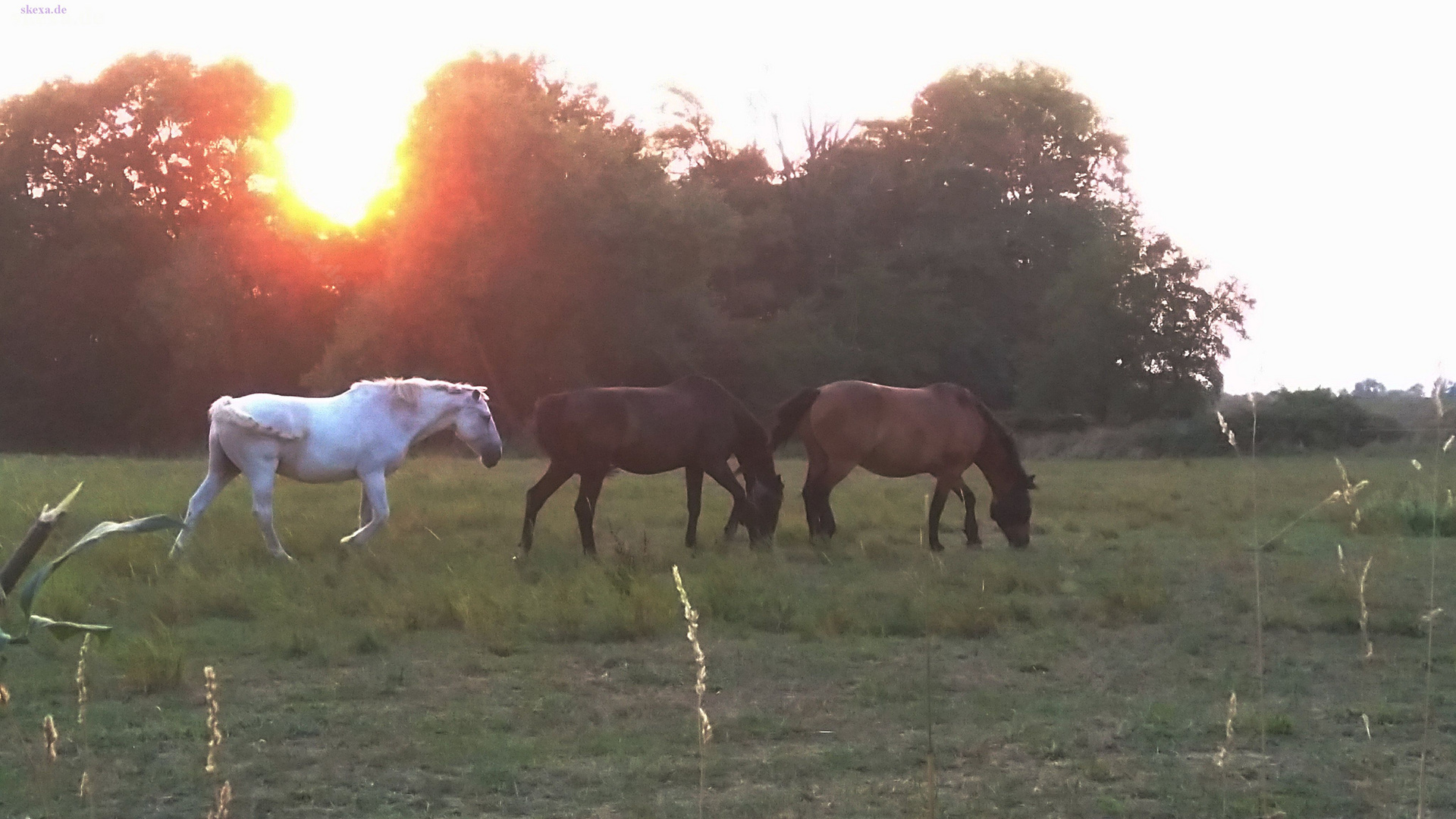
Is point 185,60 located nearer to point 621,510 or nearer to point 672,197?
point 672,197

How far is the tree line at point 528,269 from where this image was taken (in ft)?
96.1

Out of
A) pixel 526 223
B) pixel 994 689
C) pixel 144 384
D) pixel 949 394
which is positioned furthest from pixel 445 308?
pixel 994 689

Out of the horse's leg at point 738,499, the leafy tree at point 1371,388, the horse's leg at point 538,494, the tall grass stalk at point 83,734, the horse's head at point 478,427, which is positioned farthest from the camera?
the horse's leg at point 738,499

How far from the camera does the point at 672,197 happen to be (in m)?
30.2

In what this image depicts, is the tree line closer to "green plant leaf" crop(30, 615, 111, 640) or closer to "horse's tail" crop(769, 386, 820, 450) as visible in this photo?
"horse's tail" crop(769, 386, 820, 450)

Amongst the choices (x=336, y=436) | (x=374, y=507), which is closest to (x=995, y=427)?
(x=374, y=507)

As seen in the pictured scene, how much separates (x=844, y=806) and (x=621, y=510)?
10233mm

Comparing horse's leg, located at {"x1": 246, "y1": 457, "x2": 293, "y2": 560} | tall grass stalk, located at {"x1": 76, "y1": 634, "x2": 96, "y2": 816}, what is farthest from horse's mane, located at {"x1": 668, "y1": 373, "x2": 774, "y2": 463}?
tall grass stalk, located at {"x1": 76, "y1": 634, "x2": 96, "y2": 816}

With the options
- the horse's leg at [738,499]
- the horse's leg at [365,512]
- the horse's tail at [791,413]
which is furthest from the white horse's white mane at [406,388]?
the horse's tail at [791,413]

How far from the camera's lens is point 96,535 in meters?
1.26

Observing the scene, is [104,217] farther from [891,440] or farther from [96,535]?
[96,535]

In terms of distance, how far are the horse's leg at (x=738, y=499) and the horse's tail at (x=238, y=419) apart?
11.8ft

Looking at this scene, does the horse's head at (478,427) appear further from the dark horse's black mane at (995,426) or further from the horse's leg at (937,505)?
the dark horse's black mane at (995,426)

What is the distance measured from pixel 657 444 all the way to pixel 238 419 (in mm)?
3340
